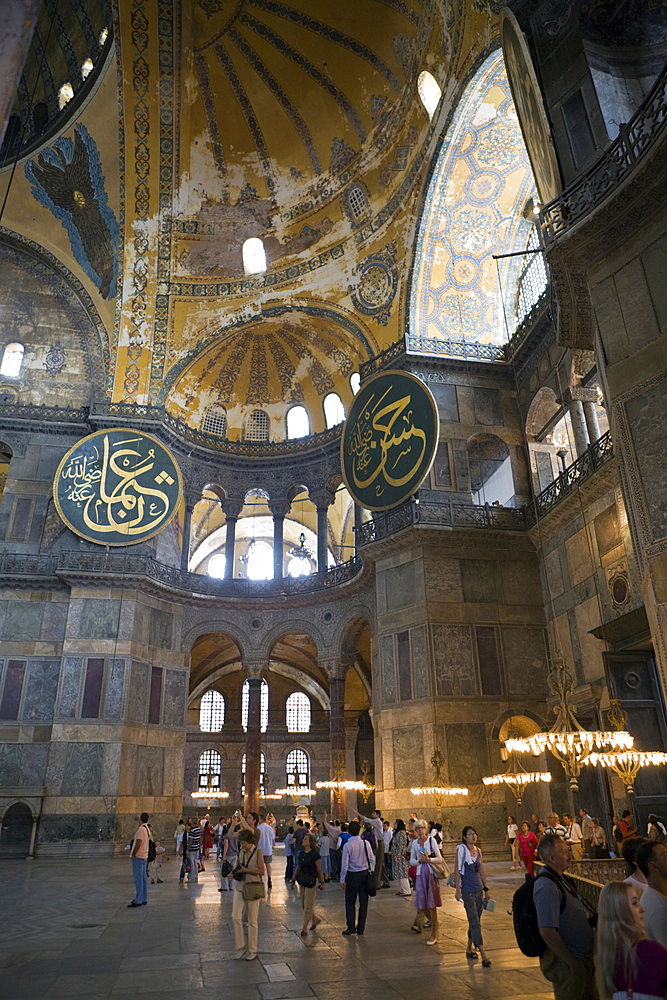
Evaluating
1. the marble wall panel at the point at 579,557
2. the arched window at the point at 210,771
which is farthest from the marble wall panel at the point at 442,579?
the arched window at the point at 210,771

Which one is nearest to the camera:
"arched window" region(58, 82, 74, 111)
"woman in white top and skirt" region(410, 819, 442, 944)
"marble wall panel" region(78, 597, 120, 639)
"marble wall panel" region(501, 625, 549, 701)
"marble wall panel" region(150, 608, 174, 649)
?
"woman in white top and skirt" region(410, 819, 442, 944)

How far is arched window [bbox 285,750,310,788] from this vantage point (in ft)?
79.5

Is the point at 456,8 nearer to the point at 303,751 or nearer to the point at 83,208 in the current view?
the point at 83,208

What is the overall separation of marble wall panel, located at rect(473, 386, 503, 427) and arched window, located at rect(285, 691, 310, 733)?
1425 cm

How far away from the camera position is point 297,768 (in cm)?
2445

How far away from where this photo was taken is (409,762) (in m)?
12.8

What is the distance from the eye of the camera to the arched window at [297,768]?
24.2 metres

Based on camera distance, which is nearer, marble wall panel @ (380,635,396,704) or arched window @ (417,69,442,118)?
marble wall panel @ (380,635,396,704)

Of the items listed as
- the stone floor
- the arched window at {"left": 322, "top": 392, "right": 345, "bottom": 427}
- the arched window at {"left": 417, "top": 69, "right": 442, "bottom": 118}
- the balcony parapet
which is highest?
the arched window at {"left": 417, "top": 69, "right": 442, "bottom": 118}

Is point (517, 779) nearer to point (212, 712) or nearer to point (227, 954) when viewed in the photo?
point (227, 954)

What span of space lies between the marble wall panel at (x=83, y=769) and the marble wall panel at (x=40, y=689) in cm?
123

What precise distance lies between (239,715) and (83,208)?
1671 cm

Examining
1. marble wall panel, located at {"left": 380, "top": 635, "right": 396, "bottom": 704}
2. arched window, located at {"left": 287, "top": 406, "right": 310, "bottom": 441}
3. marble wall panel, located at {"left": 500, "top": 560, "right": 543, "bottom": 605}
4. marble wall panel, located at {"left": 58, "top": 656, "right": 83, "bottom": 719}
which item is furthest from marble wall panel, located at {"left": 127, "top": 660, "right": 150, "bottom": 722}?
marble wall panel, located at {"left": 500, "top": 560, "right": 543, "bottom": 605}

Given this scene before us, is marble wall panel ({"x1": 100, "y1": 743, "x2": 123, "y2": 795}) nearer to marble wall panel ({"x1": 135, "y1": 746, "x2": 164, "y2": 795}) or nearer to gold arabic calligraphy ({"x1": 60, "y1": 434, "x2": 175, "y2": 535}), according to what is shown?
marble wall panel ({"x1": 135, "y1": 746, "x2": 164, "y2": 795})
